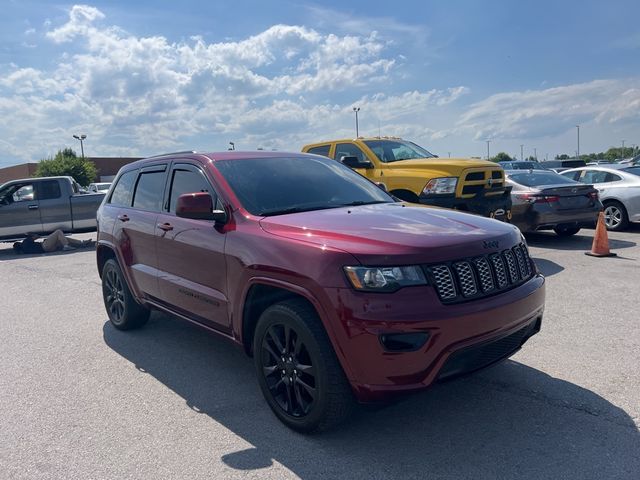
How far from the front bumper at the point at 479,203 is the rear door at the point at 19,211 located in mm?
11033

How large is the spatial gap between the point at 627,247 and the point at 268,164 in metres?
7.88

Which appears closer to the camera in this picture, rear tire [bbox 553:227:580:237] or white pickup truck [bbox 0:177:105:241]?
rear tire [bbox 553:227:580:237]

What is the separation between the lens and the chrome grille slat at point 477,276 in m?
3.11

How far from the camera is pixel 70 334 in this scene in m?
6.09

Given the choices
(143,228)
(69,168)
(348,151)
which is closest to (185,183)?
(143,228)

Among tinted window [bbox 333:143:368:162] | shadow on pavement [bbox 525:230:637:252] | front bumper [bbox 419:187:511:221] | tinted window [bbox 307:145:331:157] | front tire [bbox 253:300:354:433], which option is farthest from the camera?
tinted window [bbox 307:145:331:157]

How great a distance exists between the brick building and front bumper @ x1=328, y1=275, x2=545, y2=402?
62926mm

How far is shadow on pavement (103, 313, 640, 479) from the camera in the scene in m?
3.05

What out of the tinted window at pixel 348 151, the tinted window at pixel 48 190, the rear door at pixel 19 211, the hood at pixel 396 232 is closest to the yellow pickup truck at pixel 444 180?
the tinted window at pixel 348 151

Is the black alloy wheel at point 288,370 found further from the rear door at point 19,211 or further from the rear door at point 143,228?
the rear door at point 19,211

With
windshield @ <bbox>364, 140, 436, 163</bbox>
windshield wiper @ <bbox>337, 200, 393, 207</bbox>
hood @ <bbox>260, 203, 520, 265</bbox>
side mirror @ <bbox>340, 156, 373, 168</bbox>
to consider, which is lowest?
hood @ <bbox>260, 203, 520, 265</bbox>

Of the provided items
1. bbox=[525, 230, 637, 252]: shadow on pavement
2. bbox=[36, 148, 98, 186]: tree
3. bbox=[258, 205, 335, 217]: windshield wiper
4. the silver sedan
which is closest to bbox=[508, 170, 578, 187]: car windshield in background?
bbox=[525, 230, 637, 252]: shadow on pavement

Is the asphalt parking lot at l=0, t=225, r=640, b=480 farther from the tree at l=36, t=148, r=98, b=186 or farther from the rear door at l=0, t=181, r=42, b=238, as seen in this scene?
the tree at l=36, t=148, r=98, b=186

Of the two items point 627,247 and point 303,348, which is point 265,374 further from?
point 627,247
